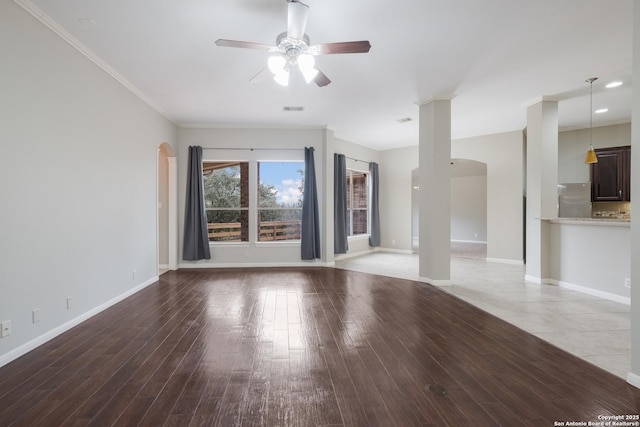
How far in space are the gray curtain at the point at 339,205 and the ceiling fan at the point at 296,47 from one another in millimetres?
4383

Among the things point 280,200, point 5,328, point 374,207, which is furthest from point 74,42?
point 374,207

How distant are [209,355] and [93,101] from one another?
10.4ft

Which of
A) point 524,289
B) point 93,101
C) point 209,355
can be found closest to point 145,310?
point 209,355

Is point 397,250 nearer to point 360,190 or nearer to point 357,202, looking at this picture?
point 357,202

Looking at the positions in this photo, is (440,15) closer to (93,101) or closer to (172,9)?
(172,9)

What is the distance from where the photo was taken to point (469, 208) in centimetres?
1175

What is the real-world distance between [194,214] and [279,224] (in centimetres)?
174

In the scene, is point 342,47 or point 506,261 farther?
point 506,261

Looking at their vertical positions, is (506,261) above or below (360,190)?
below

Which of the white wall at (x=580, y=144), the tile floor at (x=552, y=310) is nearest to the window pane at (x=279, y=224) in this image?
the tile floor at (x=552, y=310)

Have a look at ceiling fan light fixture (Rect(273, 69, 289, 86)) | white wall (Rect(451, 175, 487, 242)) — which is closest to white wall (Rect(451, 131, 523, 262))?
white wall (Rect(451, 175, 487, 242))

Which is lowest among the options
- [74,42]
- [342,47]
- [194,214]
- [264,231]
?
[264,231]

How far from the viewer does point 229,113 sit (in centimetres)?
549

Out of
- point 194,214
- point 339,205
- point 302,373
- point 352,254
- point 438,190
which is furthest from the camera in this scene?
point 352,254
